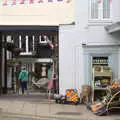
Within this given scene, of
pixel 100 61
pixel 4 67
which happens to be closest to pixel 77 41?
pixel 100 61

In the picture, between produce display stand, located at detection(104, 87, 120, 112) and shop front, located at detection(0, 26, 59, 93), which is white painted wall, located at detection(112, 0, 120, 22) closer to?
shop front, located at detection(0, 26, 59, 93)

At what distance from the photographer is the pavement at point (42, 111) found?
620 inches

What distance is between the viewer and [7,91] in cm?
2420

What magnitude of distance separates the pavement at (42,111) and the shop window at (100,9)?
13.4 ft

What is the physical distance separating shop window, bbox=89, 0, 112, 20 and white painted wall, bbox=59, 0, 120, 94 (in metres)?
0.24

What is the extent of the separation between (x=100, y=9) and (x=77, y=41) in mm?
1751

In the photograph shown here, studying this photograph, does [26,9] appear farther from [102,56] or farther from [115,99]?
[115,99]

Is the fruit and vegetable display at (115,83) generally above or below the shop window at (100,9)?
below

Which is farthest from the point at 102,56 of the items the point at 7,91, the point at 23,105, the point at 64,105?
the point at 7,91

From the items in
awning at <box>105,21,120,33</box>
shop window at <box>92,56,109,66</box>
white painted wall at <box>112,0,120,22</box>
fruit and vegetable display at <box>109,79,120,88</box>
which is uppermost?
white painted wall at <box>112,0,120,22</box>

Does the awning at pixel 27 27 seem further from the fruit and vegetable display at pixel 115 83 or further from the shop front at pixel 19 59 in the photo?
the fruit and vegetable display at pixel 115 83

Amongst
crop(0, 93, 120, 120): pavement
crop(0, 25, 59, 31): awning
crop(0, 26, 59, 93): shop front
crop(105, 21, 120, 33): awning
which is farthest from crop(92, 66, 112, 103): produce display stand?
crop(0, 26, 59, 93): shop front

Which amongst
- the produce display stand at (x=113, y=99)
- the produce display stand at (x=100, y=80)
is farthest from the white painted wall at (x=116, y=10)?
the produce display stand at (x=113, y=99)

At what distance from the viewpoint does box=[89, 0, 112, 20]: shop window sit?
789 inches
